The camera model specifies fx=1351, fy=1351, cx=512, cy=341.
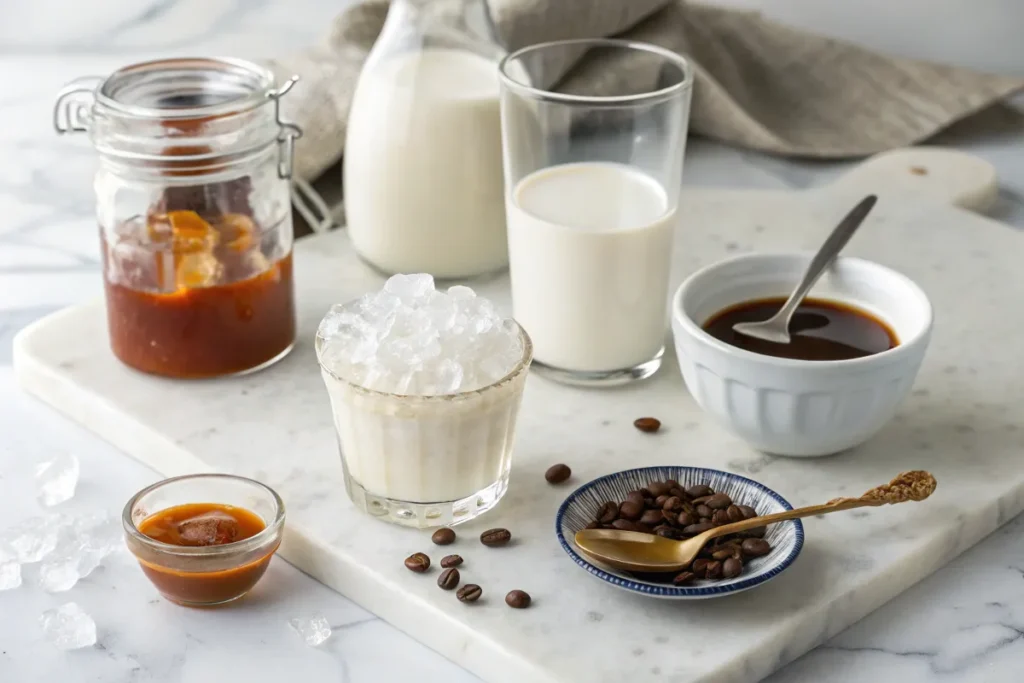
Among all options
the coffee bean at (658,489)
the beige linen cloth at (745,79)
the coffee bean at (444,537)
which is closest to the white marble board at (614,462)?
the coffee bean at (444,537)

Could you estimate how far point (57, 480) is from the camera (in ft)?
4.72

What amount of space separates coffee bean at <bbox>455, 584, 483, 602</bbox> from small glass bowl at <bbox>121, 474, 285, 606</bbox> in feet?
0.61

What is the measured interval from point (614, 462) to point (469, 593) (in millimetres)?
293

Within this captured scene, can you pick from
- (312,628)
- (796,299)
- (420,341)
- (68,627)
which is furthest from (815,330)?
(68,627)

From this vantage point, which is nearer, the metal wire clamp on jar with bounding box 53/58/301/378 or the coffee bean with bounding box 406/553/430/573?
the coffee bean with bounding box 406/553/430/573

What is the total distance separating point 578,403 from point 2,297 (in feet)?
2.87

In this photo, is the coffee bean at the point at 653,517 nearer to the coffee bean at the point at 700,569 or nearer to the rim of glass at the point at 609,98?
the coffee bean at the point at 700,569

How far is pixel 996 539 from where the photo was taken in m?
1.39

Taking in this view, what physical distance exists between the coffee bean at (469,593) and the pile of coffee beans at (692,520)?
14 cm

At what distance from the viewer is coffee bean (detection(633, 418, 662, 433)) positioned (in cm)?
151

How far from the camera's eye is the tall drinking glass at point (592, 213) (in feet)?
4.97

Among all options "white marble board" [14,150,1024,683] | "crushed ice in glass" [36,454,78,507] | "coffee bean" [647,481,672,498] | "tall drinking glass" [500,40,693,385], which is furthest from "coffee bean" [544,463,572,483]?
"crushed ice in glass" [36,454,78,507]

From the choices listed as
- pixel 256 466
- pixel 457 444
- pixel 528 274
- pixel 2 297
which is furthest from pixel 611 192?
pixel 2 297

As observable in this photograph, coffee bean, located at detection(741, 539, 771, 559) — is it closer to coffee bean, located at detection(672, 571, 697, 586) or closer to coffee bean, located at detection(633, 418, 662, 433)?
coffee bean, located at detection(672, 571, 697, 586)
